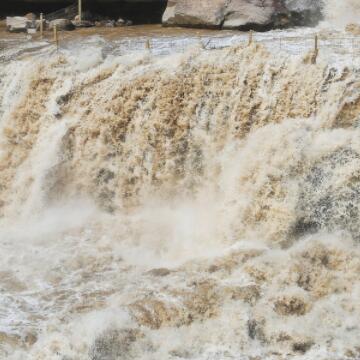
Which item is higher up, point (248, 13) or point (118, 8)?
point (118, 8)

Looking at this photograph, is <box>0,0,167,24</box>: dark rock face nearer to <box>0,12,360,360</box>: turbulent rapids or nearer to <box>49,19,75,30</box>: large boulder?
<box>49,19,75,30</box>: large boulder

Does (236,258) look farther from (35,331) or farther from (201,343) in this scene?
(35,331)

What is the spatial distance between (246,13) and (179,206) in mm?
5509

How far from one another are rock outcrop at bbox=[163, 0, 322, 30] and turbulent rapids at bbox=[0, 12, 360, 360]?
2.83 metres

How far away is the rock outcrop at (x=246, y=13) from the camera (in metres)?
13.5

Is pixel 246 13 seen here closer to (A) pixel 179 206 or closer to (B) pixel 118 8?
(B) pixel 118 8

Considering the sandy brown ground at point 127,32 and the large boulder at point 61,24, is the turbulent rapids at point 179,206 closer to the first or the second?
the sandy brown ground at point 127,32

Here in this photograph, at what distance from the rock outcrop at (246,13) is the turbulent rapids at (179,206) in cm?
283

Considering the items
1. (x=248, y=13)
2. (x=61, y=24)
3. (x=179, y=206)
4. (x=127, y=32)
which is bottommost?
(x=179, y=206)

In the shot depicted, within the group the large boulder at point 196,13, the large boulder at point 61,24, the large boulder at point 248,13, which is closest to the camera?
the large boulder at point 248,13

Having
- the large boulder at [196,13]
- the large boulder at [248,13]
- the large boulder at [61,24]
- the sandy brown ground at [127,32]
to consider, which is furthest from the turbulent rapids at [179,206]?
the large boulder at [248,13]

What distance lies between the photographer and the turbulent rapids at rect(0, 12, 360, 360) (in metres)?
7.17

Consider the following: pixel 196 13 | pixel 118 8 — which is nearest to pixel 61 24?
pixel 118 8

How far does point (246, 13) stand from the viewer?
13617 mm
